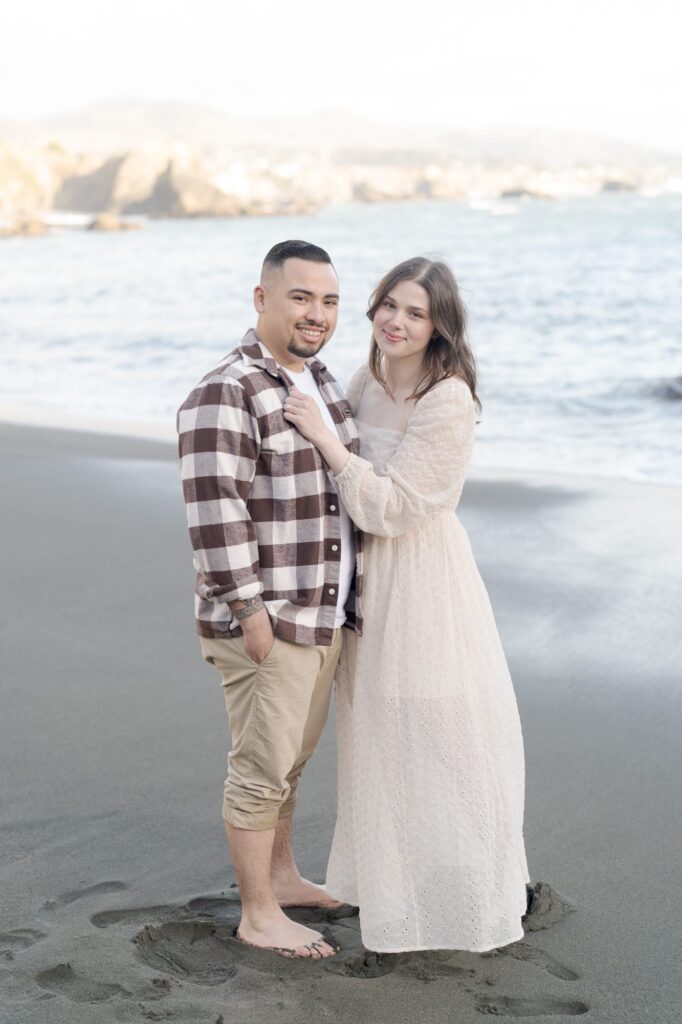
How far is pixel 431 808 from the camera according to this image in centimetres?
289

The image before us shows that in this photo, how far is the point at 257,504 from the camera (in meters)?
2.79

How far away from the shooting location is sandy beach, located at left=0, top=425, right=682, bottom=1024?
2.74 m

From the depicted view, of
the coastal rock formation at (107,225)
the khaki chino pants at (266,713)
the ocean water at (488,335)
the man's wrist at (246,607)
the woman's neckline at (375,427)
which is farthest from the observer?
the coastal rock formation at (107,225)

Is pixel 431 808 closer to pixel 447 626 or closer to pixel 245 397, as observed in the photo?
pixel 447 626

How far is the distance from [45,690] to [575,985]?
2446 millimetres

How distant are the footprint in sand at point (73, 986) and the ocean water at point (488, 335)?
1947 millimetres

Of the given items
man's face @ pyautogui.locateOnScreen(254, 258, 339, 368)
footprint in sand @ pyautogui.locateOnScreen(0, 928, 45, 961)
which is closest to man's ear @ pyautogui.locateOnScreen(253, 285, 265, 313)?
man's face @ pyautogui.locateOnScreen(254, 258, 339, 368)

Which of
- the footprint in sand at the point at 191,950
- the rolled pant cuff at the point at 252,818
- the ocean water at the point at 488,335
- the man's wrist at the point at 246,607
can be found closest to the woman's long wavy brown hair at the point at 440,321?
the ocean water at the point at 488,335

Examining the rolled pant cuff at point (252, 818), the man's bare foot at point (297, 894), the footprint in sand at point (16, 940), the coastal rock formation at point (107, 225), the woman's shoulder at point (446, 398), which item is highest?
the coastal rock formation at point (107, 225)

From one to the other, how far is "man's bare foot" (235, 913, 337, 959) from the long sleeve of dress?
Result: 1.02 meters

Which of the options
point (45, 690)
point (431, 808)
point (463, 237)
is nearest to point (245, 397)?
point (431, 808)

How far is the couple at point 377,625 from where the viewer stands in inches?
111

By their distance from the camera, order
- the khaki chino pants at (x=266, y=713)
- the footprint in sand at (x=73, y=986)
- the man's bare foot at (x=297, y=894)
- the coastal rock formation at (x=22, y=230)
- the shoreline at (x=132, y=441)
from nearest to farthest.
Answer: the footprint in sand at (x=73, y=986) → the khaki chino pants at (x=266, y=713) → the man's bare foot at (x=297, y=894) → the shoreline at (x=132, y=441) → the coastal rock formation at (x=22, y=230)

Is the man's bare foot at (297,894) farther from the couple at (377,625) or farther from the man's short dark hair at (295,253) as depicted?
the man's short dark hair at (295,253)
